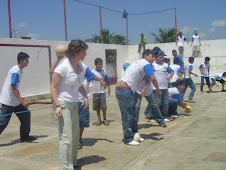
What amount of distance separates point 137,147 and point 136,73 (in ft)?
4.29

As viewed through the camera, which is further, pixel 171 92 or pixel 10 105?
pixel 171 92

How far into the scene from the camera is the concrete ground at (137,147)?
4184 millimetres

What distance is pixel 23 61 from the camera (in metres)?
5.46

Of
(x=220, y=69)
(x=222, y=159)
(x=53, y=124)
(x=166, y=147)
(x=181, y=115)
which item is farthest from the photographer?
(x=220, y=69)

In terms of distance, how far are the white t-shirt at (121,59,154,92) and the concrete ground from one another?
1118 millimetres

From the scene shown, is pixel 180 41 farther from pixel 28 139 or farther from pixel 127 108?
pixel 28 139

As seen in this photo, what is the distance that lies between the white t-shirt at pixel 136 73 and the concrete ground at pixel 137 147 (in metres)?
1.12

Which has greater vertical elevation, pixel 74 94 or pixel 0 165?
pixel 74 94

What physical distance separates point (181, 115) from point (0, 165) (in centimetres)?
501

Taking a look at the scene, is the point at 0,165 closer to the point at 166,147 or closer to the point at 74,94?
the point at 74,94

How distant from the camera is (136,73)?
5141 millimetres

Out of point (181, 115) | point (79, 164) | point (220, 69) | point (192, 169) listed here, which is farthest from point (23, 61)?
point (220, 69)

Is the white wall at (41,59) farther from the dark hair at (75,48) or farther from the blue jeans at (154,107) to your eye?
the dark hair at (75,48)

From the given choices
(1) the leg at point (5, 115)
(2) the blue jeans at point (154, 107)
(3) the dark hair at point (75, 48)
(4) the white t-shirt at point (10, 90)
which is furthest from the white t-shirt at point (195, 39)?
(3) the dark hair at point (75, 48)
